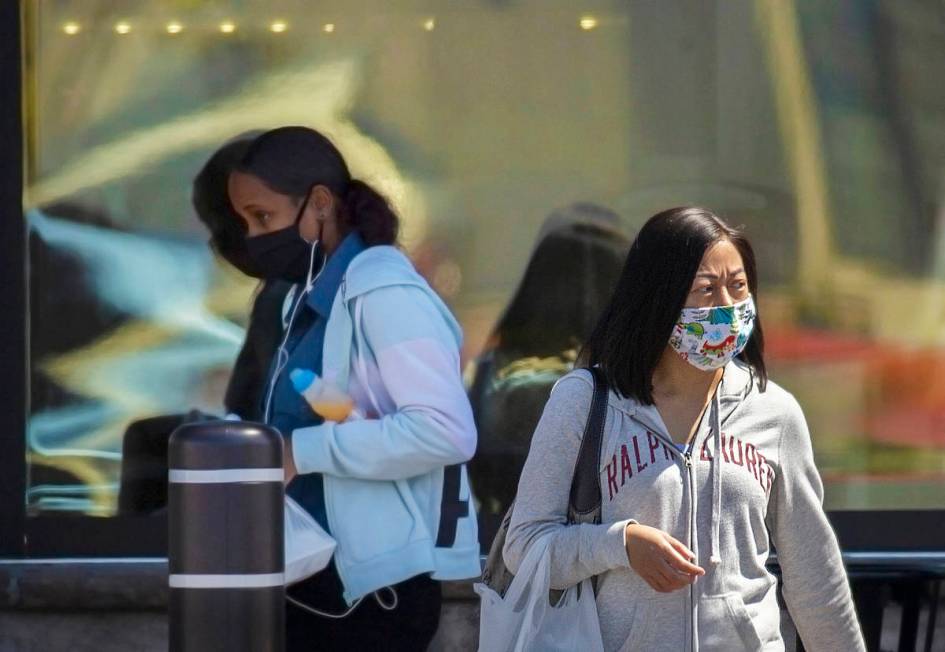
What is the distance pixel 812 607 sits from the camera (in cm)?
353

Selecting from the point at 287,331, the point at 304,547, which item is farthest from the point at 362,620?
the point at 287,331

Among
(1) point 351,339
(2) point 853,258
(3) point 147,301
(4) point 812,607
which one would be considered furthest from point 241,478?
(2) point 853,258

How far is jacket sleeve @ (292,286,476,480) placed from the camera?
14.1ft

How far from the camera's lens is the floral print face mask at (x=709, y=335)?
3.40 metres

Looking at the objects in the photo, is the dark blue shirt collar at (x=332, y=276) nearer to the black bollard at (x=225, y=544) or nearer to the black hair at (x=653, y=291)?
the black bollard at (x=225, y=544)

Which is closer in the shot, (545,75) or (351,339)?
(351,339)

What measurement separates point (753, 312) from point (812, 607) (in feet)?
1.94

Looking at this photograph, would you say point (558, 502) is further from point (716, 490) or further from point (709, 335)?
point (709, 335)

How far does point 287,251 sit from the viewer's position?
473 cm

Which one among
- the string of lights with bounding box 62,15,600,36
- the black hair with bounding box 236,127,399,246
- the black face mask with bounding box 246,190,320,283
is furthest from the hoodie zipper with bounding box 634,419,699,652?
the string of lights with bounding box 62,15,600,36

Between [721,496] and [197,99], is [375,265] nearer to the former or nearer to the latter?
[721,496]

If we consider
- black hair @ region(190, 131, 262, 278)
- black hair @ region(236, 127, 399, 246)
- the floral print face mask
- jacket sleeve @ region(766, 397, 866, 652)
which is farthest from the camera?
black hair @ region(190, 131, 262, 278)

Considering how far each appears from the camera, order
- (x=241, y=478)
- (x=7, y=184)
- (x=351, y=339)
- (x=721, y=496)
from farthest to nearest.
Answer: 1. (x=7, y=184)
2. (x=351, y=339)
3. (x=241, y=478)
4. (x=721, y=496)

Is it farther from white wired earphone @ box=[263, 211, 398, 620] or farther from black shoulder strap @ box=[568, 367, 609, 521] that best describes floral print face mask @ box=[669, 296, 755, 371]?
white wired earphone @ box=[263, 211, 398, 620]
